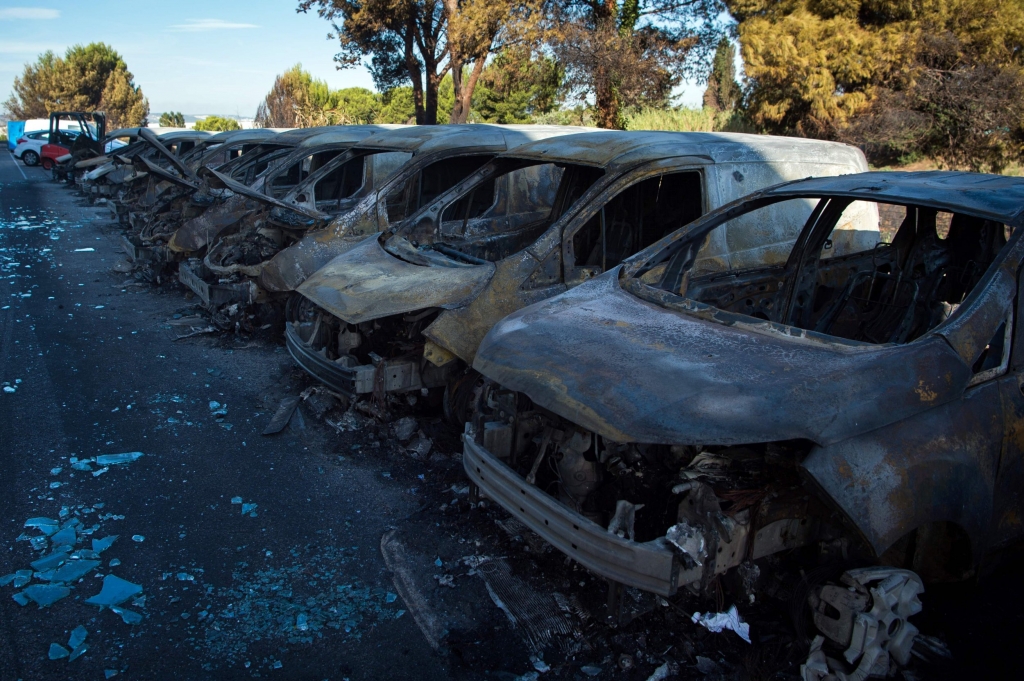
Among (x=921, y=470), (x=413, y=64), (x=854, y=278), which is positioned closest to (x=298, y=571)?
(x=921, y=470)

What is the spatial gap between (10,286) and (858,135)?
15554 millimetres

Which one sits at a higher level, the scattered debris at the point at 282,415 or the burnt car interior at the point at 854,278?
the burnt car interior at the point at 854,278

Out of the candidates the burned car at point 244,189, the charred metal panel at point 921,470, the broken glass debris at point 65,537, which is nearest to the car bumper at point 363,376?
the broken glass debris at point 65,537

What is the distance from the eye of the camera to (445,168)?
24.8 feet

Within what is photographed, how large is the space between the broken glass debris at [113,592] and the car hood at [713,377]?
1.90 meters

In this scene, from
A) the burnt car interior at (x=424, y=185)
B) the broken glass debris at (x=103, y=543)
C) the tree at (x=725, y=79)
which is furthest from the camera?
the tree at (x=725, y=79)

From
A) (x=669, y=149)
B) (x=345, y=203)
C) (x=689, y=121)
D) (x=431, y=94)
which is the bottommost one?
(x=345, y=203)

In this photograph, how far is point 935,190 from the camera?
131 inches

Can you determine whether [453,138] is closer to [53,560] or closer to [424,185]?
[424,185]

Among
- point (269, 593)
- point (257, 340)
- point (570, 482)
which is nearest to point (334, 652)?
point (269, 593)

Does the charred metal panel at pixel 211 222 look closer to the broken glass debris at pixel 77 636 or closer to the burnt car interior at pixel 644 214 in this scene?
the burnt car interior at pixel 644 214

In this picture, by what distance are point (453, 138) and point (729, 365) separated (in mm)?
4576

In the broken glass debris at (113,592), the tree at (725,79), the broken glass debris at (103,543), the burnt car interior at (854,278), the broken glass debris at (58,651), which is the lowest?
the broken glass debris at (58,651)

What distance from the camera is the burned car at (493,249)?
177 inches
